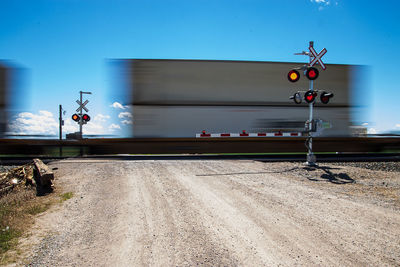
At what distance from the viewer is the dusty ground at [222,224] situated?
260cm

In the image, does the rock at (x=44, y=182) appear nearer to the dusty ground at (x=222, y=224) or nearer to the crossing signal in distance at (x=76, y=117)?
the dusty ground at (x=222, y=224)

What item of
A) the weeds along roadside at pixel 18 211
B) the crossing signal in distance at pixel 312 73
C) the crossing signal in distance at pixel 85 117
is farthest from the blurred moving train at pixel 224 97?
the crossing signal in distance at pixel 85 117

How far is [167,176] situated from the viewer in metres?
6.91

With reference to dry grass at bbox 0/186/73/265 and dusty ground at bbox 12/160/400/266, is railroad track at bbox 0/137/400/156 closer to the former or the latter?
dusty ground at bbox 12/160/400/266

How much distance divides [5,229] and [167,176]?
13.2 feet

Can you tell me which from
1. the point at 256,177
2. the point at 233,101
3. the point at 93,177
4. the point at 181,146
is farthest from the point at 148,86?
the point at 256,177

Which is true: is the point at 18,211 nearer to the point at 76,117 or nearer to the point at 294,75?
the point at 294,75

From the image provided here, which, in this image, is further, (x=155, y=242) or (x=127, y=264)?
(x=155, y=242)

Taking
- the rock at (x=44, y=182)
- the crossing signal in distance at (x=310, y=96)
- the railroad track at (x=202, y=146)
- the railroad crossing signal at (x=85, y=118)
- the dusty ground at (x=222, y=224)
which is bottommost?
the dusty ground at (x=222, y=224)

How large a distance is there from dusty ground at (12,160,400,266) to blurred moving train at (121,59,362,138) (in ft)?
14.6

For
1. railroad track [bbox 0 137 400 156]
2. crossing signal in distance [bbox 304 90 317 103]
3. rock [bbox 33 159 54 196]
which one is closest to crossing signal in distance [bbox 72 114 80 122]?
railroad track [bbox 0 137 400 156]

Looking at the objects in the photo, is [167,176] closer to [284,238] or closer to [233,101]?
[284,238]

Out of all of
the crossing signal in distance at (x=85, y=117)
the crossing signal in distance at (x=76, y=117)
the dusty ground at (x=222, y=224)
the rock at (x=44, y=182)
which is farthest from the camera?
the crossing signal in distance at (x=85, y=117)

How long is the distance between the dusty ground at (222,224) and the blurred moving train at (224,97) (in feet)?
14.6
